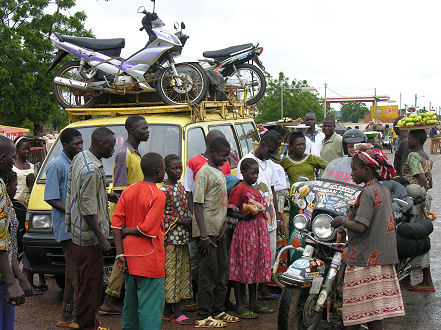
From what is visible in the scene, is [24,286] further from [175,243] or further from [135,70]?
[135,70]

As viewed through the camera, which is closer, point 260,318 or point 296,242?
point 296,242

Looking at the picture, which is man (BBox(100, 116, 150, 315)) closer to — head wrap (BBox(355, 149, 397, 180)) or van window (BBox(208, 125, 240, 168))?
van window (BBox(208, 125, 240, 168))

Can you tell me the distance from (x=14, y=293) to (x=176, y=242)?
7.77ft

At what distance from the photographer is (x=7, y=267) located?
353cm

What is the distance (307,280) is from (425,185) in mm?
2847

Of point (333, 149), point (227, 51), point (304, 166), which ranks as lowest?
point (304, 166)

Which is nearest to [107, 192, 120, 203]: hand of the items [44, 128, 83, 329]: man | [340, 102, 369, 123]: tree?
[44, 128, 83, 329]: man

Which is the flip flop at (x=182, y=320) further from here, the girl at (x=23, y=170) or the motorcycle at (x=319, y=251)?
the girl at (x=23, y=170)

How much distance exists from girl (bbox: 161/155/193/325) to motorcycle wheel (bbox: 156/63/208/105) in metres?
2.11

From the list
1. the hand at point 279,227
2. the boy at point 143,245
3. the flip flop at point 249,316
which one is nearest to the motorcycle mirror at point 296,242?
the flip flop at point 249,316

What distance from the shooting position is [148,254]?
14.8 feet

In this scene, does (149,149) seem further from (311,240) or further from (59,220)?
(311,240)

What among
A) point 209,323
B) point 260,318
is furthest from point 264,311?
point 209,323

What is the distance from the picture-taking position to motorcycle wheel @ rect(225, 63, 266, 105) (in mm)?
10188
